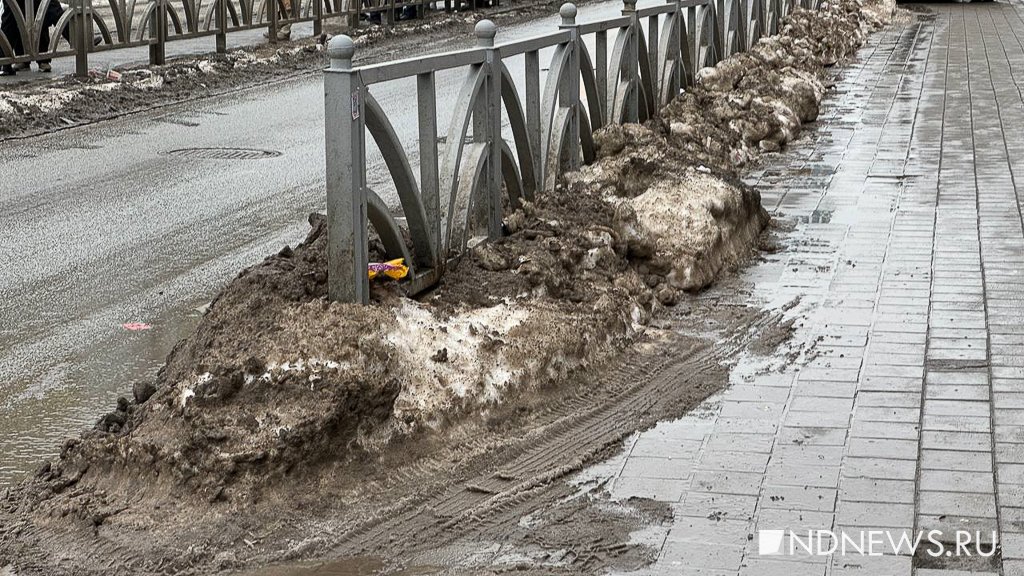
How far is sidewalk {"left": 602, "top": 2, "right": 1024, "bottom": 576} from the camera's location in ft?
14.8

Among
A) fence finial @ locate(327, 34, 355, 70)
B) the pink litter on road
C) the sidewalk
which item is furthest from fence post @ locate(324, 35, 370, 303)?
the pink litter on road

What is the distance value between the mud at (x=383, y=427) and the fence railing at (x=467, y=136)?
0.83 ft

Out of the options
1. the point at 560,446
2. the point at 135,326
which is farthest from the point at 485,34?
the point at 560,446

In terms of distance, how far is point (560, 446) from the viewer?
529cm

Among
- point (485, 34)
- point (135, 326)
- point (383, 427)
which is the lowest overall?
point (135, 326)

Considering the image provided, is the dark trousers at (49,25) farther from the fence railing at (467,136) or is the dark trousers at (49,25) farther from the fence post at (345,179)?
the fence post at (345,179)

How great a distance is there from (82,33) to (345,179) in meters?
12.4

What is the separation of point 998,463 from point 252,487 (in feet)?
8.58

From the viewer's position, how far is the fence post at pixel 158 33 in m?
18.3

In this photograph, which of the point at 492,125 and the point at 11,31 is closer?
the point at 492,125

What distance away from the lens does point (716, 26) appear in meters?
15.4

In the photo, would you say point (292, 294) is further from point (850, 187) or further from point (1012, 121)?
point (1012, 121)

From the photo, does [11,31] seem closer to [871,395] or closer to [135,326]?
[135,326]

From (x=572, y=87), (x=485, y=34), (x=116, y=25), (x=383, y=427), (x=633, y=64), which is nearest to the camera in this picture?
(x=383, y=427)
